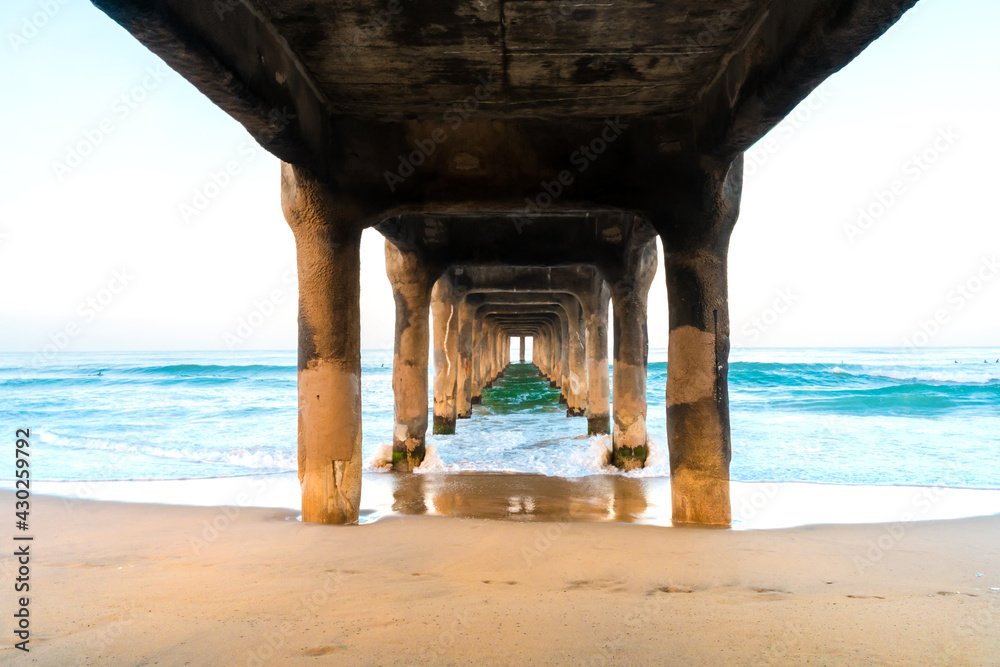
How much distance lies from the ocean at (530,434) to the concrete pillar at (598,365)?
0.53 meters

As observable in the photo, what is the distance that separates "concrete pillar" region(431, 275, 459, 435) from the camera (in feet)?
41.8

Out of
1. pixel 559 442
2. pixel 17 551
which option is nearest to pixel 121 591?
pixel 17 551

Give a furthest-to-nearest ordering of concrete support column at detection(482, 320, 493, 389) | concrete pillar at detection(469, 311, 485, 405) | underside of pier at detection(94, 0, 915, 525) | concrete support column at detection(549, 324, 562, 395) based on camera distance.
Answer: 1. concrete support column at detection(549, 324, 562, 395)
2. concrete support column at detection(482, 320, 493, 389)
3. concrete pillar at detection(469, 311, 485, 405)
4. underside of pier at detection(94, 0, 915, 525)

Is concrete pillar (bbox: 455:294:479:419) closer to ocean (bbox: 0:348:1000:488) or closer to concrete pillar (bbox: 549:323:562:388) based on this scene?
ocean (bbox: 0:348:1000:488)

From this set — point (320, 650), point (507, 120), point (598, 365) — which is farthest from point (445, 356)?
point (320, 650)

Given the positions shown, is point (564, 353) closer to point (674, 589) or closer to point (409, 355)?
point (409, 355)

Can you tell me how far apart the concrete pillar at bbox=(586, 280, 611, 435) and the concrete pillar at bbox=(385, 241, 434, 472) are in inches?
181

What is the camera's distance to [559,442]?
1141cm

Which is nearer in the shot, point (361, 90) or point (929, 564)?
point (929, 564)

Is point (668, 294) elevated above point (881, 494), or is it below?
above

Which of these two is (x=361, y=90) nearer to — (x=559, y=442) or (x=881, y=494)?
(x=881, y=494)

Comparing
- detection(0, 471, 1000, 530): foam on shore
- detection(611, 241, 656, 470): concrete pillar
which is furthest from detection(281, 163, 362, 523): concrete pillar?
detection(611, 241, 656, 470): concrete pillar

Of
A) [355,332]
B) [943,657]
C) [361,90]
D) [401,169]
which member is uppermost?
[361,90]

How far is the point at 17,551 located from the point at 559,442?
8.70m
